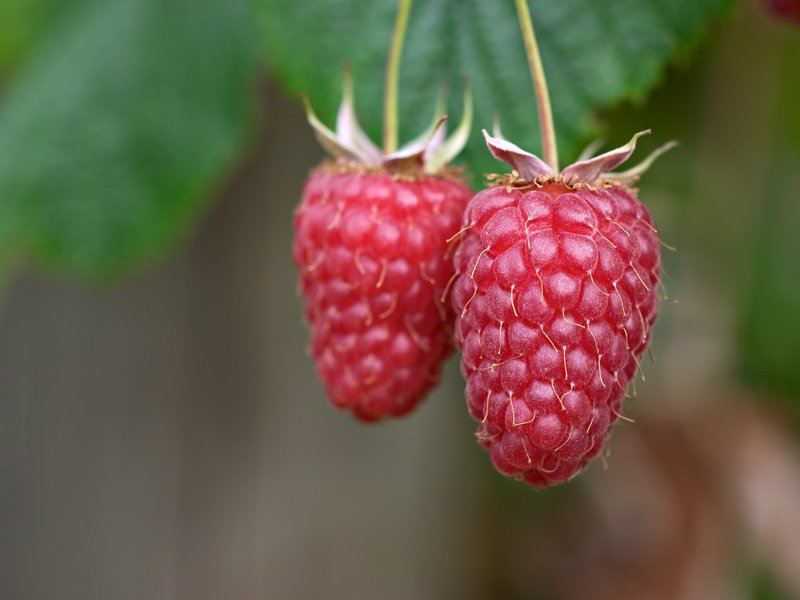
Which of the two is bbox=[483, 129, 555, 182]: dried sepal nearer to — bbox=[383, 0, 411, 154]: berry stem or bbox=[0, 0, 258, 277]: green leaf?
bbox=[383, 0, 411, 154]: berry stem

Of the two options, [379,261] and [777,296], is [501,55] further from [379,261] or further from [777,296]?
[777,296]

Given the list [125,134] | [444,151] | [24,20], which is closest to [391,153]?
[444,151]

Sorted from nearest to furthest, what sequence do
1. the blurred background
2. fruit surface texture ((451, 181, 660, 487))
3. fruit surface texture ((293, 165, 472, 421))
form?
1. fruit surface texture ((451, 181, 660, 487))
2. fruit surface texture ((293, 165, 472, 421))
3. the blurred background

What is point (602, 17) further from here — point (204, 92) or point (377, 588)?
point (377, 588)

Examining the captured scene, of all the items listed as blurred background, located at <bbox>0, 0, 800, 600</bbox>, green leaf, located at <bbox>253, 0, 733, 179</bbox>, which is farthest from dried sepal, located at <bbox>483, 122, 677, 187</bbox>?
blurred background, located at <bbox>0, 0, 800, 600</bbox>

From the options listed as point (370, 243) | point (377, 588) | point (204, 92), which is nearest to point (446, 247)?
point (370, 243)

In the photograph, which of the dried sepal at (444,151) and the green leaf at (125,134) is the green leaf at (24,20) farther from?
the dried sepal at (444,151)

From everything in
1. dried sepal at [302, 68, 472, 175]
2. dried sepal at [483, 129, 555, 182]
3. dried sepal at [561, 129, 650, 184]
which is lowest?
dried sepal at [561, 129, 650, 184]
